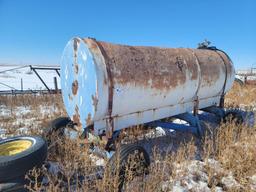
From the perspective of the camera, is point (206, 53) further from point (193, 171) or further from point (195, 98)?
point (193, 171)

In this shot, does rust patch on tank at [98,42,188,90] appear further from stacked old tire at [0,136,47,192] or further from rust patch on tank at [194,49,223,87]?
stacked old tire at [0,136,47,192]

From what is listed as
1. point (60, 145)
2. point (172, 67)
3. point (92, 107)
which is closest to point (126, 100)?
point (92, 107)

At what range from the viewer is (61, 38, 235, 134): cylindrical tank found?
297 centimetres

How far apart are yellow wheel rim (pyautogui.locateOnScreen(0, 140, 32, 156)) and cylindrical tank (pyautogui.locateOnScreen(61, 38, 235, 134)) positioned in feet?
2.50

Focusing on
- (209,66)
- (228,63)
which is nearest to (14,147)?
(209,66)

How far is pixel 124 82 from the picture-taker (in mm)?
3129

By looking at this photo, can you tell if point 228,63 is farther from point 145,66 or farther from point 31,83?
point 31,83

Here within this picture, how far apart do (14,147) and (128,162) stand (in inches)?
56.4

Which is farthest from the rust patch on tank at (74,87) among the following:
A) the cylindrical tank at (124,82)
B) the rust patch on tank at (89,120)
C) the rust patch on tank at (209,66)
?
the rust patch on tank at (209,66)

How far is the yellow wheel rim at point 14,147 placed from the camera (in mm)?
2775

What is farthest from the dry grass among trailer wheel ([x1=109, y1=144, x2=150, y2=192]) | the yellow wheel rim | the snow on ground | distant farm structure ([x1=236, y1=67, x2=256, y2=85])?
distant farm structure ([x1=236, y1=67, x2=256, y2=85])

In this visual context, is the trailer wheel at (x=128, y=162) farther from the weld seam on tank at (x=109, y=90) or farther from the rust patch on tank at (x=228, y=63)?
the rust patch on tank at (x=228, y=63)

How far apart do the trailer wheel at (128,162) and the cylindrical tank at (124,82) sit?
44cm

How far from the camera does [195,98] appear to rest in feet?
15.0
